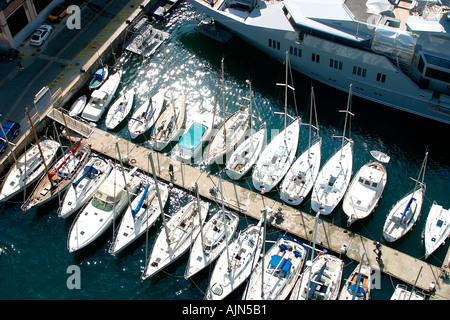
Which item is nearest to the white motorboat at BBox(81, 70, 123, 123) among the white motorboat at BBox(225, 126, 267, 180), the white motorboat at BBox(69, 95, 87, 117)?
the white motorboat at BBox(69, 95, 87, 117)

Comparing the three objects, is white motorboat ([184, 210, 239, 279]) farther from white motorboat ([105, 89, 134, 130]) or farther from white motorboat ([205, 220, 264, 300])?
white motorboat ([105, 89, 134, 130])

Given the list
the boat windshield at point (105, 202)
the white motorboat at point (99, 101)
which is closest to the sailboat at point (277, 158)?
the boat windshield at point (105, 202)

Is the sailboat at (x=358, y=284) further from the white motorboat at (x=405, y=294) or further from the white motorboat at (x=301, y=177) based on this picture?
the white motorboat at (x=301, y=177)

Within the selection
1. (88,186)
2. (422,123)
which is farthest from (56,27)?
(422,123)

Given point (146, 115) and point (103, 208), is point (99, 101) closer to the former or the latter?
point (146, 115)

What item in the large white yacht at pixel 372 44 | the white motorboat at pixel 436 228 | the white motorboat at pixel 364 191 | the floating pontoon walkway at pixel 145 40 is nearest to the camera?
the white motorboat at pixel 436 228

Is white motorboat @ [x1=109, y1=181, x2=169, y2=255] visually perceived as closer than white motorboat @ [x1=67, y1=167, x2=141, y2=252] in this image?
Yes

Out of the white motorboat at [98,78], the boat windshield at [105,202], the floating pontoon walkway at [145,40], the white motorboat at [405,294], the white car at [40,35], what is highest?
the white car at [40,35]
